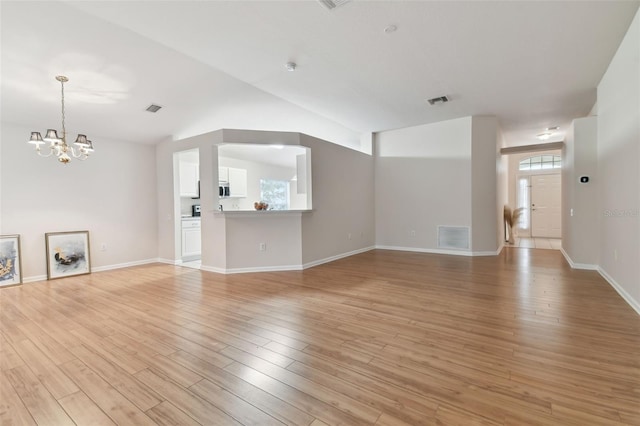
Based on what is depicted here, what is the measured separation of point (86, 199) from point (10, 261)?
140 cm

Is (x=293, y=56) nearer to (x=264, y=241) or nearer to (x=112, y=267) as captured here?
(x=264, y=241)

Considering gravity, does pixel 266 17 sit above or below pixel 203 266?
above

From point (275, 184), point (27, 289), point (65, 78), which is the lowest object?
point (27, 289)

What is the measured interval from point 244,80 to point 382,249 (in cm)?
485

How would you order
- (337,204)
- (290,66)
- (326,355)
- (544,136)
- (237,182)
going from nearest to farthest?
(326,355) → (290,66) → (337,204) → (544,136) → (237,182)

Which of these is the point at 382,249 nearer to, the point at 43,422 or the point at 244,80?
the point at 244,80

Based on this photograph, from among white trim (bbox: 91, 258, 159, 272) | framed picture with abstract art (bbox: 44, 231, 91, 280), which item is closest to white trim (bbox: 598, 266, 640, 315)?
white trim (bbox: 91, 258, 159, 272)

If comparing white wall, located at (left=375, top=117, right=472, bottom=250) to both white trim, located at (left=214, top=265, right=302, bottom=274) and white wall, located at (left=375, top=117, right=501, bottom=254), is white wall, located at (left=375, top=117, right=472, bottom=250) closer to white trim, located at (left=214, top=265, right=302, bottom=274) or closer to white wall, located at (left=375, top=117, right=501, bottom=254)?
white wall, located at (left=375, top=117, right=501, bottom=254)

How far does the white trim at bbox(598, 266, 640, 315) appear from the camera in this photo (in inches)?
109

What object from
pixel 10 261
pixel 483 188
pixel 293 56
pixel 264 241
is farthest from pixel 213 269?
pixel 483 188

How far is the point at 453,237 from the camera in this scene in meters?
6.10

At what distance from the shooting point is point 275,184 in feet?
29.6

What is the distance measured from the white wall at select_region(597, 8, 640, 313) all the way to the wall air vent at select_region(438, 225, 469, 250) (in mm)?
2136

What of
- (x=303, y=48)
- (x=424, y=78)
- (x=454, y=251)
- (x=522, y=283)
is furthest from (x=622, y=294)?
(x=303, y=48)
